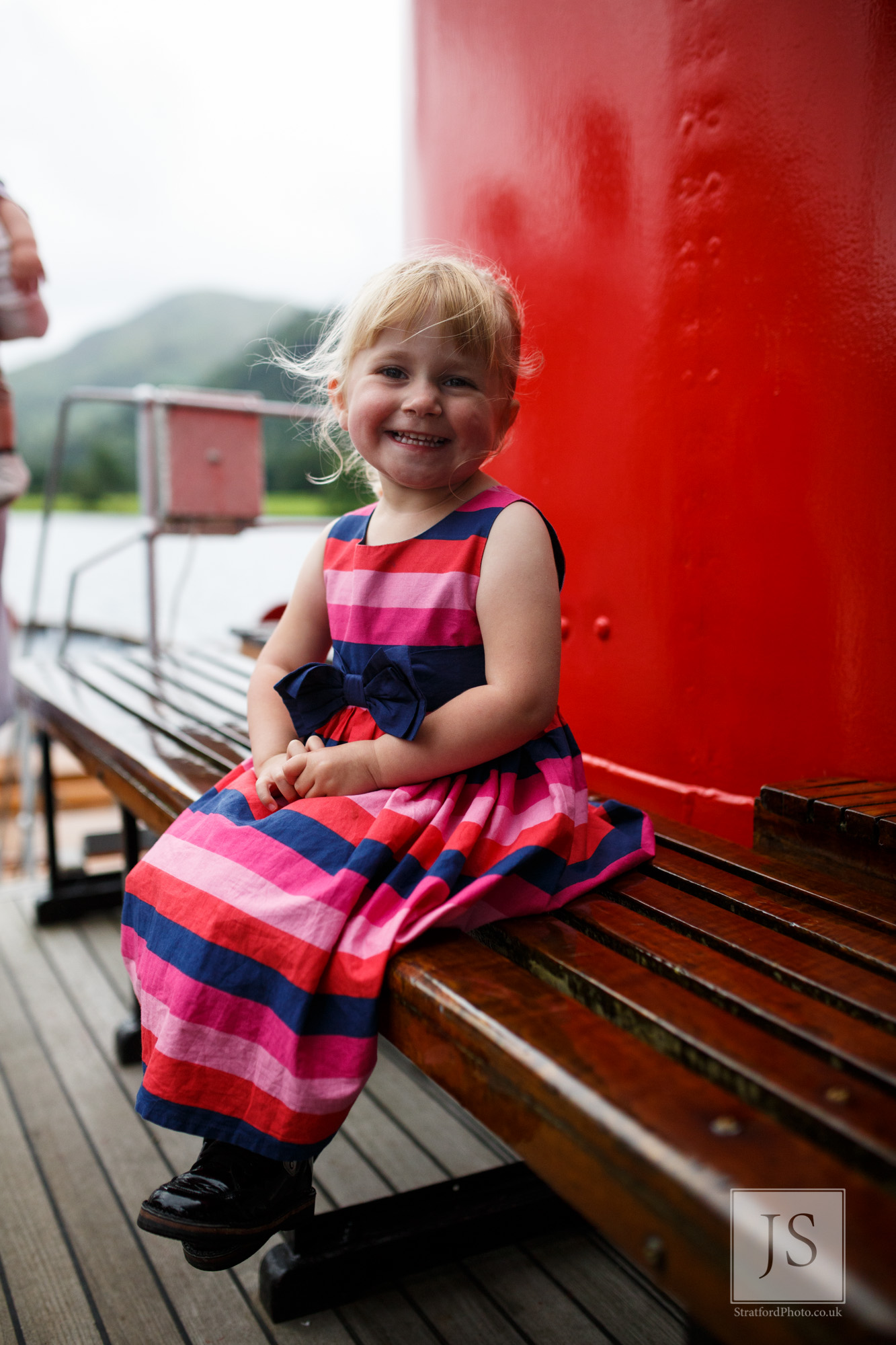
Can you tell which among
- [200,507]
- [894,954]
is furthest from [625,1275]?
[200,507]

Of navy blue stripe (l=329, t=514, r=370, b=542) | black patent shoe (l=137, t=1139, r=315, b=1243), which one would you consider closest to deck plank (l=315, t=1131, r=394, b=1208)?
black patent shoe (l=137, t=1139, r=315, b=1243)

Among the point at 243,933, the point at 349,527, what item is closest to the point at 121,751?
the point at 349,527

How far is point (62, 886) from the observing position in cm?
A: 307

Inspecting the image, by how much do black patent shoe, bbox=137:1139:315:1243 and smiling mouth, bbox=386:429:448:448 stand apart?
806 mm

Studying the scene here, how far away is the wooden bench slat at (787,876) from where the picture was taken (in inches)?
44.9

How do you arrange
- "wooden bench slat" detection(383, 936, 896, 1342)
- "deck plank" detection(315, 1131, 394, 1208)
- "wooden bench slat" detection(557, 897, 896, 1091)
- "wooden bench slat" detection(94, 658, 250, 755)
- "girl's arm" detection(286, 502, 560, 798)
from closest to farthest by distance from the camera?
"wooden bench slat" detection(383, 936, 896, 1342), "wooden bench slat" detection(557, 897, 896, 1091), "girl's arm" detection(286, 502, 560, 798), "deck plank" detection(315, 1131, 394, 1208), "wooden bench slat" detection(94, 658, 250, 755)

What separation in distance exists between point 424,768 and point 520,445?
3.72ft

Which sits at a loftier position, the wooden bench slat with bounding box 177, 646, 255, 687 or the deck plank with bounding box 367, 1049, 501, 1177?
the wooden bench slat with bounding box 177, 646, 255, 687

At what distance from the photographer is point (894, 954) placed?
3.33ft

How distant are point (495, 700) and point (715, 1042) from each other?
1.48 ft

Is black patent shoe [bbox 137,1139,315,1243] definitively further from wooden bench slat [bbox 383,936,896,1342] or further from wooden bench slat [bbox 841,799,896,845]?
wooden bench slat [bbox 841,799,896,845]

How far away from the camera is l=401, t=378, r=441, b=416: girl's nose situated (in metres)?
1.18

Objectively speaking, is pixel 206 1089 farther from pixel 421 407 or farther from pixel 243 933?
pixel 421 407

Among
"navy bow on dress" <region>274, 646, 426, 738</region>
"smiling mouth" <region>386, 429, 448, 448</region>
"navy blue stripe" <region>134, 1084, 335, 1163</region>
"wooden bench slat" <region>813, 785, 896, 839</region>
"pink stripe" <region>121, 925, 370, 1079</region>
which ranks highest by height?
"smiling mouth" <region>386, 429, 448, 448</region>
